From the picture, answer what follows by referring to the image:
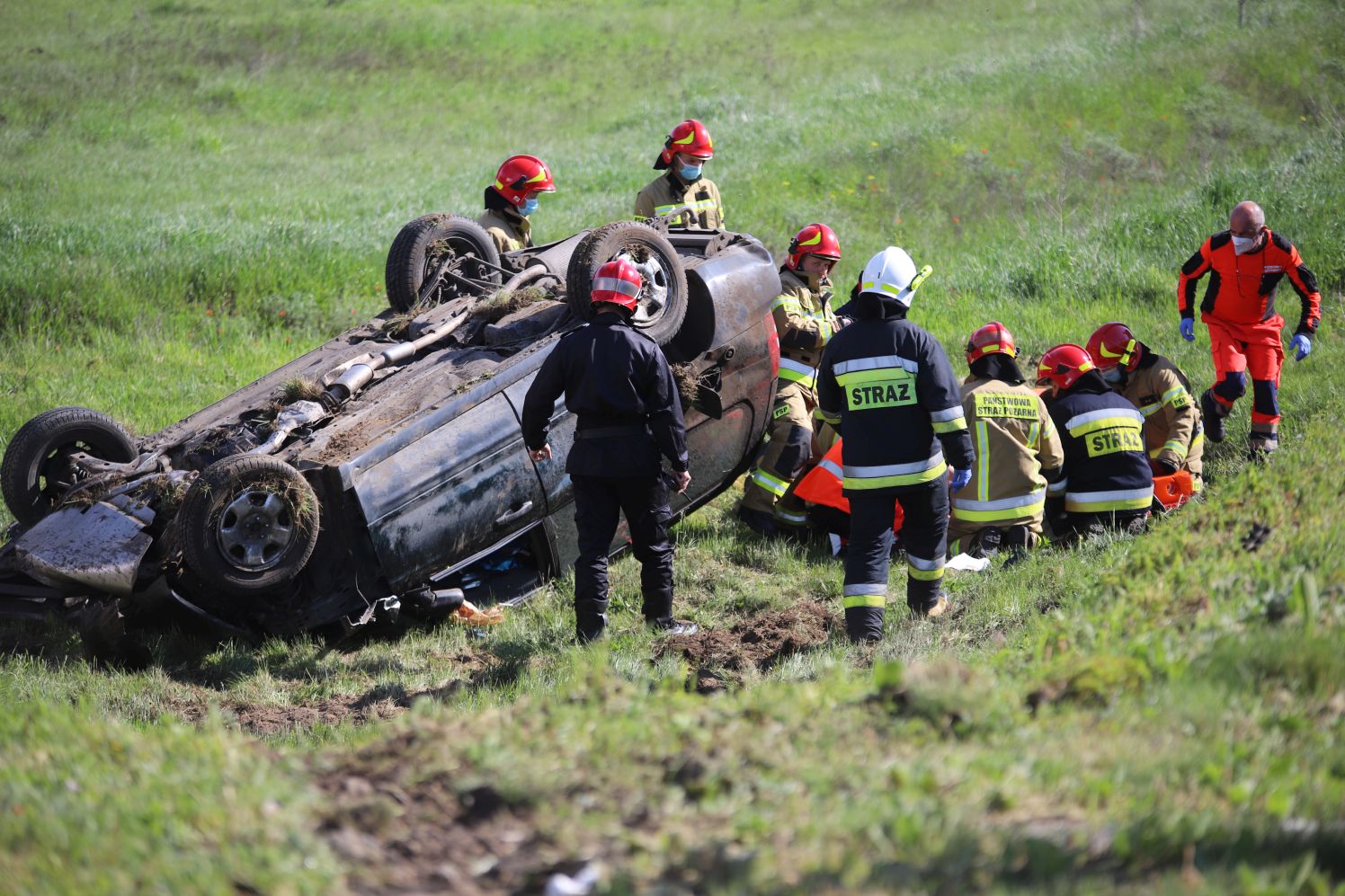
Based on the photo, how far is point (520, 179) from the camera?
848cm

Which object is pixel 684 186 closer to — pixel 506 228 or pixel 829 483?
pixel 506 228

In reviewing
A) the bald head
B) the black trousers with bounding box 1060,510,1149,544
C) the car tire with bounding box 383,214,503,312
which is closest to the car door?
the car tire with bounding box 383,214,503,312

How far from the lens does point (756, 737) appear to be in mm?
3771

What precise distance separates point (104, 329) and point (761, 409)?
6.43 meters

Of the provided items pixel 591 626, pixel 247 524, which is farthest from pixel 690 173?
pixel 247 524

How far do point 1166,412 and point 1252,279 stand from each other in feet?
5.24

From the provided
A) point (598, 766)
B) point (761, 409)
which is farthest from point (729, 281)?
point (598, 766)

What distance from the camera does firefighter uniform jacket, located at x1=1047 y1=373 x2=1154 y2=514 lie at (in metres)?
7.33

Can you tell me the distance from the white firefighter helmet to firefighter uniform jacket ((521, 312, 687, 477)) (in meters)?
1.11

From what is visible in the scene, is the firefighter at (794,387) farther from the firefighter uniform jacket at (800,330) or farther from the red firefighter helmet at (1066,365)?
the red firefighter helmet at (1066,365)

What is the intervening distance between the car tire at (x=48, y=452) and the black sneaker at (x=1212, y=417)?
7325 mm

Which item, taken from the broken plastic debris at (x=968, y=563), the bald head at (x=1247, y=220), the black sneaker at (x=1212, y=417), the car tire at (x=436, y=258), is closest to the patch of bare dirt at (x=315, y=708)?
the car tire at (x=436, y=258)

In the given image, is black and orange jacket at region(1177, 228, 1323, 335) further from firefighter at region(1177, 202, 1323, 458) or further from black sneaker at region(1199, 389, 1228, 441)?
black sneaker at region(1199, 389, 1228, 441)

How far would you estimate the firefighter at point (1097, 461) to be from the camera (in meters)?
7.32
